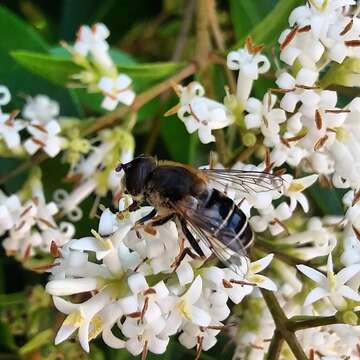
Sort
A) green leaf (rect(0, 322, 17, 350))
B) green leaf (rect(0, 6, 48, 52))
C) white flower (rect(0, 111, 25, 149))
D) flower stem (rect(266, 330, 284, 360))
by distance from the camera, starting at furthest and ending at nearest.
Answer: green leaf (rect(0, 6, 48, 52)) → green leaf (rect(0, 322, 17, 350)) → white flower (rect(0, 111, 25, 149)) → flower stem (rect(266, 330, 284, 360))

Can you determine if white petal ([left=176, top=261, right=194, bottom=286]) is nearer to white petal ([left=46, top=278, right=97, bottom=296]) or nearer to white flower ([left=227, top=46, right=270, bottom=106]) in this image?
white petal ([left=46, top=278, right=97, bottom=296])

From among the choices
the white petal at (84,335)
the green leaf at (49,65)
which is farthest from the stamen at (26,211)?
the white petal at (84,335)

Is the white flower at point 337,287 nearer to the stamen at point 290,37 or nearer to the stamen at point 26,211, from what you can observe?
the stamen at point 290,37

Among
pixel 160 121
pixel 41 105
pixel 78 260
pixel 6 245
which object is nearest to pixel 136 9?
pixel 160 121

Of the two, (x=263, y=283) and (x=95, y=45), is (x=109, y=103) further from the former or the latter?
(x=263, y=283)

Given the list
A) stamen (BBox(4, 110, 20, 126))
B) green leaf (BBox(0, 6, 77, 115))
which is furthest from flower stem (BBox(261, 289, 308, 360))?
green leaf (BBox(0, 6, 77, 115))

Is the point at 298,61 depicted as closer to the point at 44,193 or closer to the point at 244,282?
the point at 244,282
